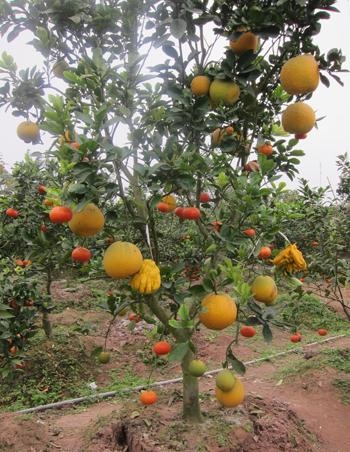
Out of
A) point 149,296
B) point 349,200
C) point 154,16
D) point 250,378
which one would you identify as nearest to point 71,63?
point 154,16

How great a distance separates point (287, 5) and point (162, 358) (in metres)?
4.47

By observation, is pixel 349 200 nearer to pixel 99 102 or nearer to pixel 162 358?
pixel 162 358

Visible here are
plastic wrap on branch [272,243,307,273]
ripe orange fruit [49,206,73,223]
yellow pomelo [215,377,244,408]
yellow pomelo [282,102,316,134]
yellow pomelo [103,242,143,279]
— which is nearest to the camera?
ripe orange fruit [49,206,73,223]

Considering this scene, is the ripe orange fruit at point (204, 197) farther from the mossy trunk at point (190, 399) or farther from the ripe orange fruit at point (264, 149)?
the mossy trunk at point (190, 399)

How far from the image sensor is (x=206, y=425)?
2.95m

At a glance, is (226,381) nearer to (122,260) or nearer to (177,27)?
(122,260)

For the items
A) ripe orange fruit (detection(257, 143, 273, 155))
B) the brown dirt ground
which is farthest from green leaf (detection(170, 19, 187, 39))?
the brown dirt ground

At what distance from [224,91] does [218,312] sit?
110 cm

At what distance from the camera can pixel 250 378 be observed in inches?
196

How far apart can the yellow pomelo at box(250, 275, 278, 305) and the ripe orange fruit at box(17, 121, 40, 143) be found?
1.46 meters

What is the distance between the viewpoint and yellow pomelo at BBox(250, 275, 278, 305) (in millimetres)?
2367

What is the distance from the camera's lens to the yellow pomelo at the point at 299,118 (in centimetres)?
223

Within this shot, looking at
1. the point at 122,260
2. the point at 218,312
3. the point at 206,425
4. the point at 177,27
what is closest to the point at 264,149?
the point at 177,27

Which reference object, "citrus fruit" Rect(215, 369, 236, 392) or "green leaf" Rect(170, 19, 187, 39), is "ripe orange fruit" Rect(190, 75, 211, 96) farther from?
"citrus fruit" Rect(215, 369, 236, 392)
